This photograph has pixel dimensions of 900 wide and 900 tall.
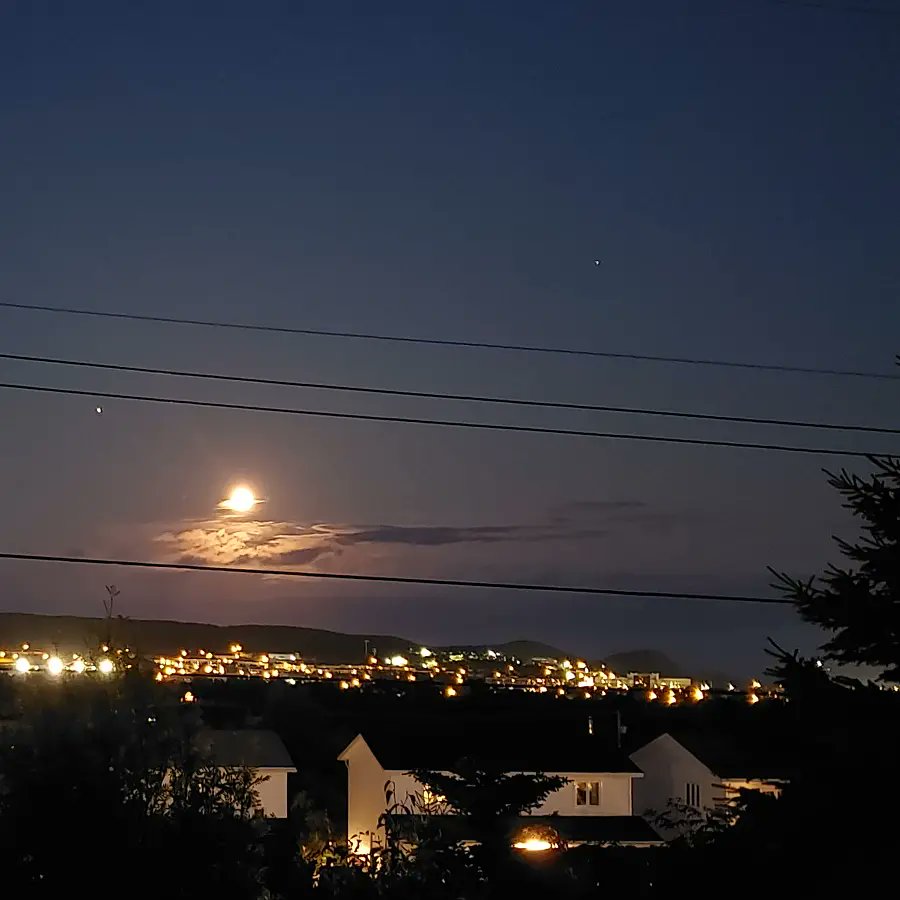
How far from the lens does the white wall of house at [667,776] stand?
30703 mm

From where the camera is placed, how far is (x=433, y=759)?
30.5 m

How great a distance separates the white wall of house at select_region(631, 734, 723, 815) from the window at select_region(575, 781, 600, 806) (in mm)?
1181

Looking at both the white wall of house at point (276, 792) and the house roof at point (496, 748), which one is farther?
the house roof at point (496, 748)

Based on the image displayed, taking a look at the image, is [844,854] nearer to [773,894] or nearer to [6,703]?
[773,894]

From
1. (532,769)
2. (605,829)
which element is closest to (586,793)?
(605,829)

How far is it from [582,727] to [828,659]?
26.8 m

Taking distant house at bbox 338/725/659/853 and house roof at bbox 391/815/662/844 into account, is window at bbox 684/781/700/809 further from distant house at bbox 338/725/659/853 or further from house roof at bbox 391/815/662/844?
house roof at bbox 391/815/662/844

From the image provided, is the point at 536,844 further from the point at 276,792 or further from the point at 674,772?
the point at 674,772

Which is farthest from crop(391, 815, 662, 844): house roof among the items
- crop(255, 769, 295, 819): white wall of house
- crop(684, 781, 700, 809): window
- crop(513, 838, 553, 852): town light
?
crop(513, 838, 553, 852): town light

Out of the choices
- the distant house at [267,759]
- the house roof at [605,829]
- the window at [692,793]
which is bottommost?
the house roof at [605,829]

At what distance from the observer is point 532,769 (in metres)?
29.6

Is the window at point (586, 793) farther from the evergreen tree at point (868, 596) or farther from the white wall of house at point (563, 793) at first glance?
the evergreen tree at point (868, 596)

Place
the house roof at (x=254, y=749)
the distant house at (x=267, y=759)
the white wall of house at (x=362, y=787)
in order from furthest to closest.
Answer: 1. the white wall of house at (x=362, y=787)
2. the distant house at (x=267, y=759)
3. the house roof at (x=254, y=749)

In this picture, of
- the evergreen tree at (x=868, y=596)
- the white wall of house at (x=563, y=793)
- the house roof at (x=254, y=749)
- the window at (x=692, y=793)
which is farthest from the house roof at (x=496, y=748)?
the evergreen tree at (x=868, y=596)
